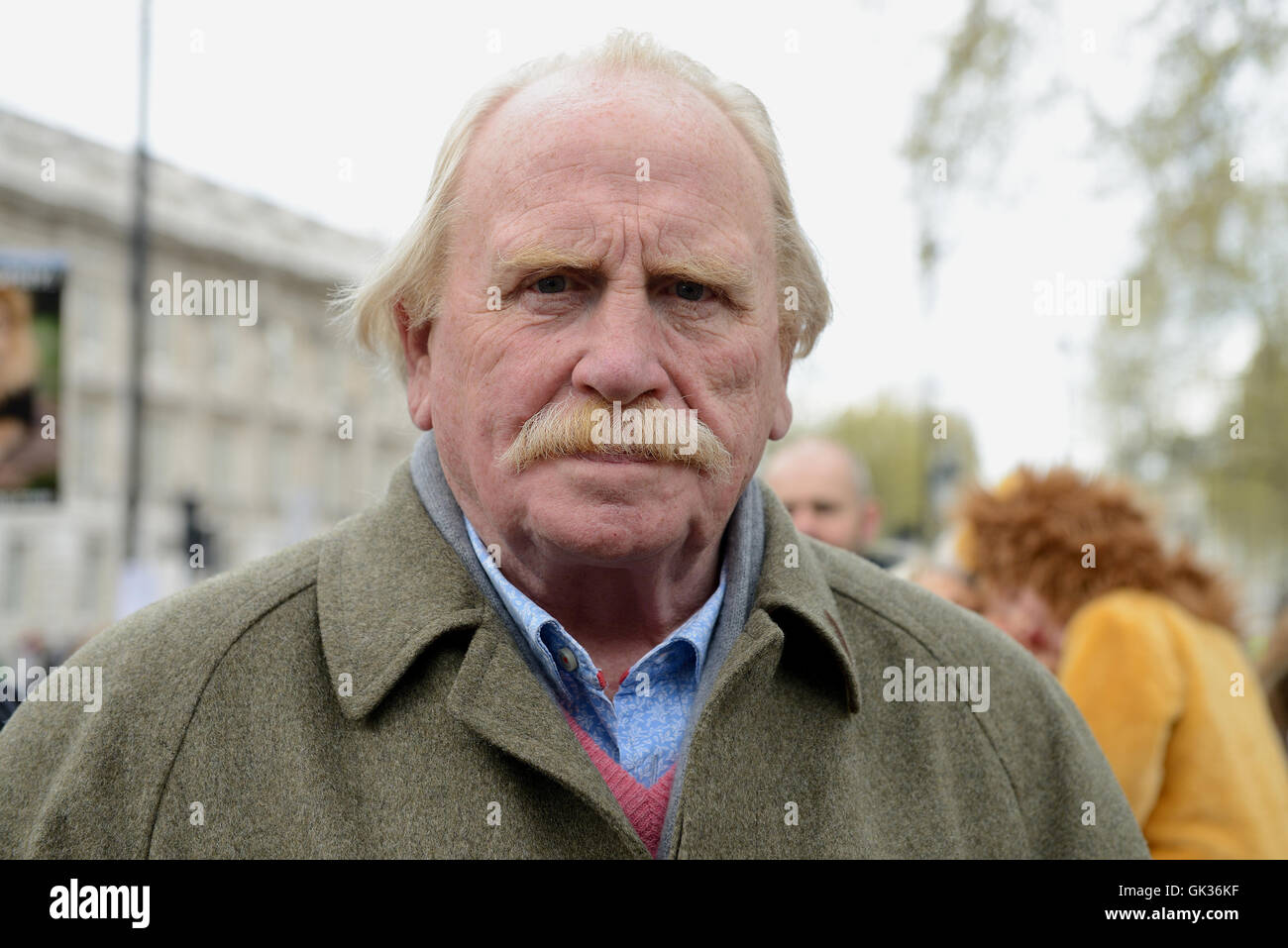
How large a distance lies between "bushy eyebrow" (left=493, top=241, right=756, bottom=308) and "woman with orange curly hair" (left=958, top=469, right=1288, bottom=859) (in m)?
2.07

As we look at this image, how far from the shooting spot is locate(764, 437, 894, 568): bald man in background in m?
5.87

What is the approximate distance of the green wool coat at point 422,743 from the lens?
1.96 m

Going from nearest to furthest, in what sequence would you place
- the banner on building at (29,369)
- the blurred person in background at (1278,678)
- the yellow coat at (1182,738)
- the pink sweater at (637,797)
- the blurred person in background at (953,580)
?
1. the pink sweater at (637,797)
2. the yellow coat at (1182,738)
3. the blurred person in background at (953,580)
4. the blurred person in background at (1278,678)
5. the banner on building at (29,369)

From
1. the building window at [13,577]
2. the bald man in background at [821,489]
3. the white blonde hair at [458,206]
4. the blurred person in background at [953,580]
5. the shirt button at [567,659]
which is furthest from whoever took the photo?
the building window at [13,577]

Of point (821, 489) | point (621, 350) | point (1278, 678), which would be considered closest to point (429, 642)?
point (621, 350)

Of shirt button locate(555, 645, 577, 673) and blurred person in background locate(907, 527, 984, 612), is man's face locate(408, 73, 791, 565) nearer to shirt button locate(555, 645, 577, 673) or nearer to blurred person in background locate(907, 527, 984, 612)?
shirt button locate(555, 645, 577, 673)

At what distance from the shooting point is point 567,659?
218 cm

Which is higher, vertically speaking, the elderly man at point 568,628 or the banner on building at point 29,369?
the banner on building at point 29,369

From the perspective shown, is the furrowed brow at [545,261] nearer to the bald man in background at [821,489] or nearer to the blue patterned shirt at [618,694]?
the blue patterned shirt at [618,694]

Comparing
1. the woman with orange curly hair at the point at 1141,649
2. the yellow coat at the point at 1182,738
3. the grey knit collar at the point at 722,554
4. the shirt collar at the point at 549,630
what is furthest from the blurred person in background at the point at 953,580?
the shirt collar at the point at 549,630

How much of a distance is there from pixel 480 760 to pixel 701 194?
0.95m

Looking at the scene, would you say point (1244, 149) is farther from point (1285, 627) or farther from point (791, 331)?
point (791, 331)

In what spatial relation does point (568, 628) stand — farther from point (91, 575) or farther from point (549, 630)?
point (91, 575)
